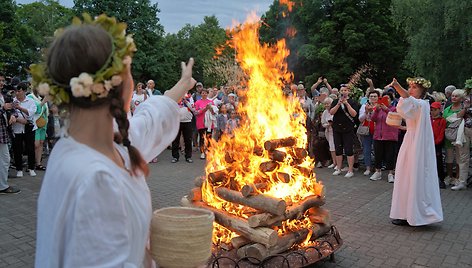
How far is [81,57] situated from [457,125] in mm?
9579

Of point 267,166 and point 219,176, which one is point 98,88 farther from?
point 219,176

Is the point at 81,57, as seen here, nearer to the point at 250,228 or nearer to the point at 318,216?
the point at 250,228

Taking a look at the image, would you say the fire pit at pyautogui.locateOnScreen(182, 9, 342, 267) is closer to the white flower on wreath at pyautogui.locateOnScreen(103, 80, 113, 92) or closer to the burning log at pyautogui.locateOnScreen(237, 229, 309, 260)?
the burning log at pyautogui.locateOnScreen(237, 229, 309, 260)

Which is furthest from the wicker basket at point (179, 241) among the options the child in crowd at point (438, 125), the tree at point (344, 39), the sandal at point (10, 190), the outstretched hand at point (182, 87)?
the tree at point (344, 39)

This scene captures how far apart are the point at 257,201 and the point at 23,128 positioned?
7487mm

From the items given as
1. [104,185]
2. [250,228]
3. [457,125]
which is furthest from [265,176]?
[457,125]

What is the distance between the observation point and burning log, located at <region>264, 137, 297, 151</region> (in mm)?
5004

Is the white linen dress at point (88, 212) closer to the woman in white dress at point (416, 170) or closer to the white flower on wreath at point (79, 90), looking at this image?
the white flower on wreath at point (79, 90)

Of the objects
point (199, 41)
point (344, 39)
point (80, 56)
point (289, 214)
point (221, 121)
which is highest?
point (199, 41)

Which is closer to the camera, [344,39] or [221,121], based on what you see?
[221,121]

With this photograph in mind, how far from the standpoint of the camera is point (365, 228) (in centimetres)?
650

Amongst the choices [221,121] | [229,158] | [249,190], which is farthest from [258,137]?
[221,121]

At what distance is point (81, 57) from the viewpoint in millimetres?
1563

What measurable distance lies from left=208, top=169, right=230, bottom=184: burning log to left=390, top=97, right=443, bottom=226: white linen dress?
10.2 feet
